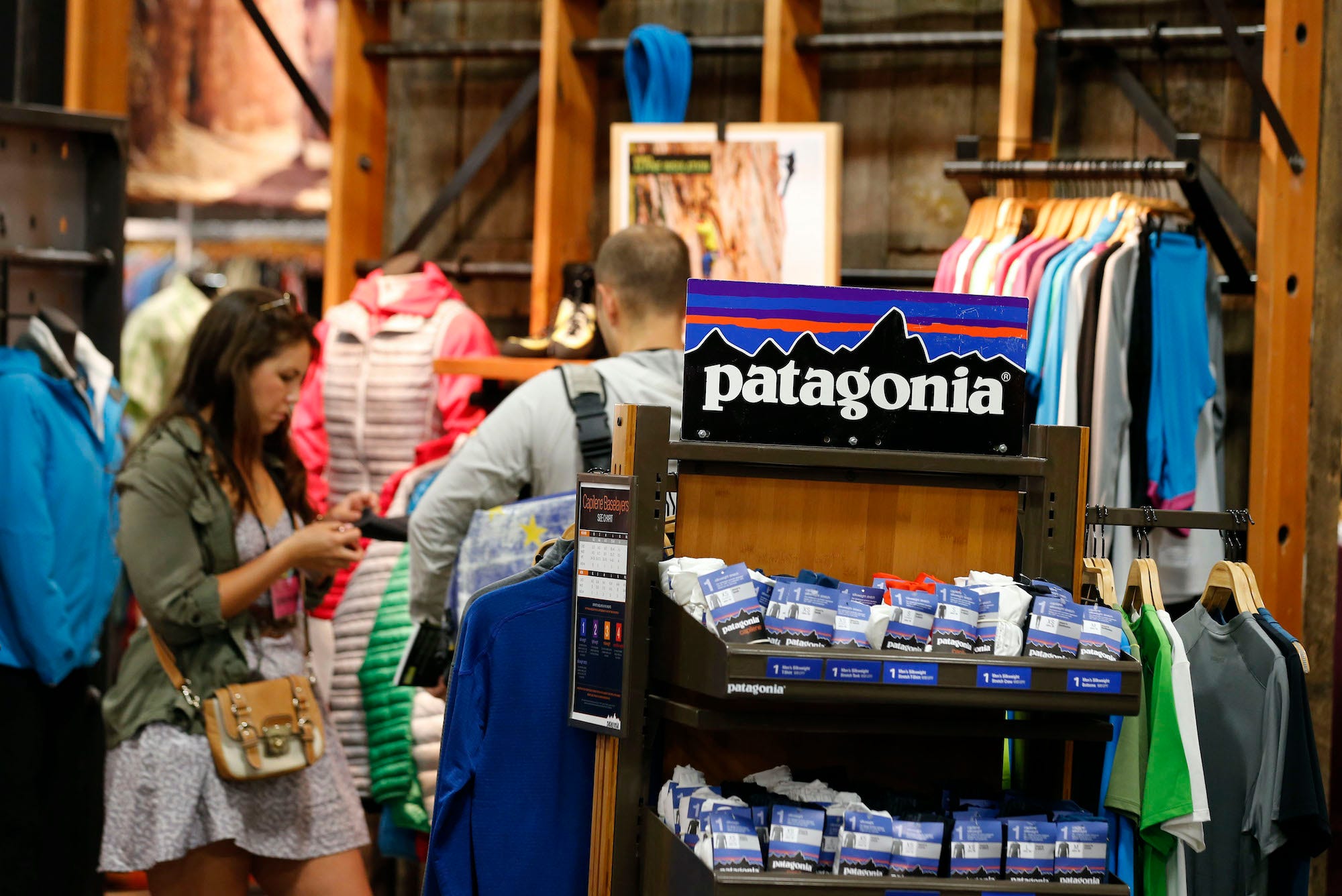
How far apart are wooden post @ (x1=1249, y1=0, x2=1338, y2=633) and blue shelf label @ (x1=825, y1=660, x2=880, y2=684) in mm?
2434

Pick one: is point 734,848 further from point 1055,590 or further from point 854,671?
point 1055,590

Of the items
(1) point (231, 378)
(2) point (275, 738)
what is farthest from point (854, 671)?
(1) point (231, 378)

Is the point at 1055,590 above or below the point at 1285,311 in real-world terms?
below

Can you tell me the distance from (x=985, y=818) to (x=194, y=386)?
1937mm

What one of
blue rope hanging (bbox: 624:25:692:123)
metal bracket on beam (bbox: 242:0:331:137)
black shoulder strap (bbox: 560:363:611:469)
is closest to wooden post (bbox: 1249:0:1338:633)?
blue rope hanging (bbox: 624:25:692:123)

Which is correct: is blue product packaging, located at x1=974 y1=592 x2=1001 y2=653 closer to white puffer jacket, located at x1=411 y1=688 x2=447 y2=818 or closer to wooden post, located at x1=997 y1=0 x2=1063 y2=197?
white puffer jacket, located at x1=411 y1=688 x2=447 y2=818

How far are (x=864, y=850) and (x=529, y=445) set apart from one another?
4.53 ft

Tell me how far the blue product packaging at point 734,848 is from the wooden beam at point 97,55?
408 cm

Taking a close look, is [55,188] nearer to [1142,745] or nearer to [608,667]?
[608,667]

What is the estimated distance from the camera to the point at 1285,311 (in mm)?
3891

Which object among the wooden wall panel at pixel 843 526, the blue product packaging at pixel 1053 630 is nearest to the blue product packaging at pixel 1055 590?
the blue product packaging at pixel 1053 630

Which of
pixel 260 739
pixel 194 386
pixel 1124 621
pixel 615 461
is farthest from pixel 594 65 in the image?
pixel 1124 621

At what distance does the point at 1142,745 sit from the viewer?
2.16 metres

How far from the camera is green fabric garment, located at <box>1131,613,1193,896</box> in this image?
2.13 m
